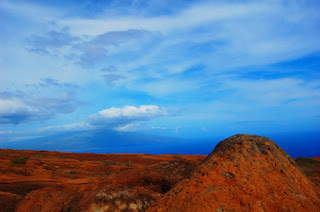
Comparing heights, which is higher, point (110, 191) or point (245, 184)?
point (245, 184)

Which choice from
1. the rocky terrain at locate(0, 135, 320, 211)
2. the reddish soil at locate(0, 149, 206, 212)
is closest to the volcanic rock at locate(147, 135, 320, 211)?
the rocky terrain at locate(0, 135, 320, 211)

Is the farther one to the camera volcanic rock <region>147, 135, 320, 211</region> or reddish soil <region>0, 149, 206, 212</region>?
reddish soil <region>0, 149, 206, 212</region>

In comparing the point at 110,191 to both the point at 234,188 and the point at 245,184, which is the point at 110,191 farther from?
the point at 245,184

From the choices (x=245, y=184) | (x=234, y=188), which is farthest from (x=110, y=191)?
(x=245, y=184)

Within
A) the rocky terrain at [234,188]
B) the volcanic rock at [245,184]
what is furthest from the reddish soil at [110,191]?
the volcanic rock at [245,184]

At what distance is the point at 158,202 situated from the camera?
13.3 feet

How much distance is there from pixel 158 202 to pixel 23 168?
19.5 meters

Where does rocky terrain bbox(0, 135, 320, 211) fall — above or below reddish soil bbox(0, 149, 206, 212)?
above

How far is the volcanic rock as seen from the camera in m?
3.66

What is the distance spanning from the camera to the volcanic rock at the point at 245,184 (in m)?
3.66

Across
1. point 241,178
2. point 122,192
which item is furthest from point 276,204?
point 122,192

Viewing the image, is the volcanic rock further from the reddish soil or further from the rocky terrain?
the reddish soil

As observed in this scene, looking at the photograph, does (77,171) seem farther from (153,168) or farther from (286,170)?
(286,170)

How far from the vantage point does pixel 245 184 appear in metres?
3.91
